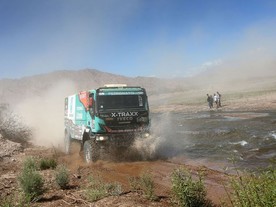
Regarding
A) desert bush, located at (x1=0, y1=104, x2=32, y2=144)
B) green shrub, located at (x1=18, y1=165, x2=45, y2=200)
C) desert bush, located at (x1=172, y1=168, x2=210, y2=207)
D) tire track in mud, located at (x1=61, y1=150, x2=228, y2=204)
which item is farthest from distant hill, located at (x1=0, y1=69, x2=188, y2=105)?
desert bush, located at (x1=172, y1=168, x2=210, y2=207)

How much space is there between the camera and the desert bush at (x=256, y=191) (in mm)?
4668

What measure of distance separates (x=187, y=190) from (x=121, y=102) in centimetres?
809

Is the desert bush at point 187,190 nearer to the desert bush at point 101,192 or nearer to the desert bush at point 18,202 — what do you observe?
the desert bush at point 101,192

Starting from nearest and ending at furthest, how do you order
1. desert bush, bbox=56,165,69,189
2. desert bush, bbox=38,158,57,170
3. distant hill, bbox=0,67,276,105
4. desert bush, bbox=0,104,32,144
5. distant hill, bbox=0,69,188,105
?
desert bush, bbox=56,165,69,189, desert bush, bbox=38,158,57,170, desert bush, bbox=0,104,32,144, distant hill, bbox=0,67,276,105, distant hill, bbox=0,69,188,105

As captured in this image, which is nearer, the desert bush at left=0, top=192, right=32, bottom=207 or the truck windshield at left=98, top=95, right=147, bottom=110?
the desert bush at left=0, top=192, right=32, bottom=207

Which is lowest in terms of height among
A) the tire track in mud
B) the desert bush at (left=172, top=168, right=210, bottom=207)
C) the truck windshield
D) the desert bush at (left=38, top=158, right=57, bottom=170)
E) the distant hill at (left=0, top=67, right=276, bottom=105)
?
the tire track in mud

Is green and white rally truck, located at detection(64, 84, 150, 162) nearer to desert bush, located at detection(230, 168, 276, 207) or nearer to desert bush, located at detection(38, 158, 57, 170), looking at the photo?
desert bush, located at detection(38, 158, 57, 170)

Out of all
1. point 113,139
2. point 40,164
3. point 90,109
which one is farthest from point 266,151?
point 40,164

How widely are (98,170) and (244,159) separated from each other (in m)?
5.35

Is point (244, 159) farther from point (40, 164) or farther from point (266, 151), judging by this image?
point (40, 164)

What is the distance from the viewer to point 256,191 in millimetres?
4793

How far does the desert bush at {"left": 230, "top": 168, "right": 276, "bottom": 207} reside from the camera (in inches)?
184

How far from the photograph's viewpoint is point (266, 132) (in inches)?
811

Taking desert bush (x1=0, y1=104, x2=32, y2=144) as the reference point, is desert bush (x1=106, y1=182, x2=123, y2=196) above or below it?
below
